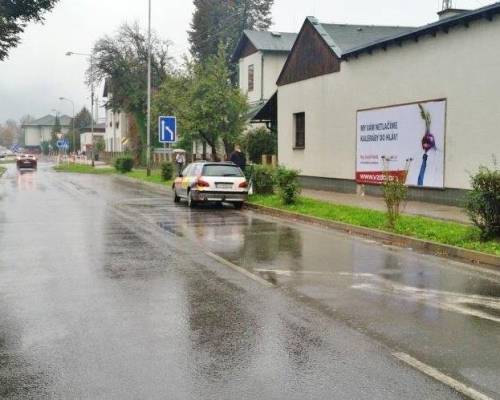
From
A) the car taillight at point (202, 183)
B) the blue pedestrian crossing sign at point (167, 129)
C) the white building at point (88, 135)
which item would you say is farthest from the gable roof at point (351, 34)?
the white building at point (88, 135)

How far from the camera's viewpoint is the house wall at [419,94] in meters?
16.6

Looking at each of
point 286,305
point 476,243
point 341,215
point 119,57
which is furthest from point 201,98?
point 119,57

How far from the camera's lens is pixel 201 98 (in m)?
30.2

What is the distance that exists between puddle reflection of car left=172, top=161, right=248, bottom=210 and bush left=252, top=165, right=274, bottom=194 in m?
1.55

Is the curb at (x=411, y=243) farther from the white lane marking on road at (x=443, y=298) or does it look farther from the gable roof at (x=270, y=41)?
the gable roof at (x=270, y=41)

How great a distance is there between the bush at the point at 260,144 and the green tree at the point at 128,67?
2693 centimetres

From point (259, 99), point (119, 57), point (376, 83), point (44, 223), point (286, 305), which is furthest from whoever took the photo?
point (119, 57)

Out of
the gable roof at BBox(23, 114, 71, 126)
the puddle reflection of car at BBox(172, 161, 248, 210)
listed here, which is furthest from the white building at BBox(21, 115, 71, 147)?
the puddle reflection of car at BBox(172, 161, 248, 210)

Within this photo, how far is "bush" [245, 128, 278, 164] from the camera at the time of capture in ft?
116

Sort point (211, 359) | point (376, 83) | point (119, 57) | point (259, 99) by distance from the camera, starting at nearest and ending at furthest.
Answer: point (211, 359) → point (376, 83) → point (259, 99) → point (119, 57)

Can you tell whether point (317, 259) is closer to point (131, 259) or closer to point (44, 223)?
point (131, 259)

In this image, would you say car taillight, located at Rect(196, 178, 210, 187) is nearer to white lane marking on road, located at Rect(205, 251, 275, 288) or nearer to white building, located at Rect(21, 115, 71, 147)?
white lane marking on road, located at Rect(205, 251, 275, 288)

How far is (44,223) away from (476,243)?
9751 mm

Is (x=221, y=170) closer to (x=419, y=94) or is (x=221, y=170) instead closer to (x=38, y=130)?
(x=419, y=94)
